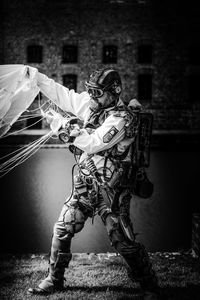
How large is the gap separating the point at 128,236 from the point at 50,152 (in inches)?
550

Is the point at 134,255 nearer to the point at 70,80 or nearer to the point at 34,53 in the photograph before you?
the point at 70,80

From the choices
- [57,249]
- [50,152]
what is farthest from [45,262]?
[50,152]

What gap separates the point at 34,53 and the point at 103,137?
2478 cm

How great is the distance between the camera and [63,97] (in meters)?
4.49

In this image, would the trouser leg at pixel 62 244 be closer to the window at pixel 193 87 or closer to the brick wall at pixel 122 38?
the brick wall at pixel 122 38

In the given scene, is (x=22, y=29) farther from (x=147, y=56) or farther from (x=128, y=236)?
(x=128, y=236)

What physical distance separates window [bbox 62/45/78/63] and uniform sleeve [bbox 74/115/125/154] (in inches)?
964

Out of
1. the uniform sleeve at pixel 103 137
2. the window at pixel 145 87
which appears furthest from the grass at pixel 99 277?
the window at pixel 145 87

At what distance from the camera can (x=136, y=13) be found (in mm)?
26938

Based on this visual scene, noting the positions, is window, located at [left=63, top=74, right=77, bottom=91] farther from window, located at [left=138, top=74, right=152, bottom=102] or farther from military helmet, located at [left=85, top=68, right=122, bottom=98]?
military helmet, located at [left=85, top=68, right=122, bottom=98]

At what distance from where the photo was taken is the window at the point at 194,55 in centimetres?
2738

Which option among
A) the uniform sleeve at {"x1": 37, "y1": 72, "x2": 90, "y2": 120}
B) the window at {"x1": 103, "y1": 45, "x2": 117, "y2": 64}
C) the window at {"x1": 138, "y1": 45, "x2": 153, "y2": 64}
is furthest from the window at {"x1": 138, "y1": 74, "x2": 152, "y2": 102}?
the uniform sleeve at {"x1": 37, "y1": 72, "x2": 90, "y2": 120}

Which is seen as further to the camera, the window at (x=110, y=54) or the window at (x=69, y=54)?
the window at (x=69, y=54)

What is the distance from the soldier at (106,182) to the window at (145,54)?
953 inches
